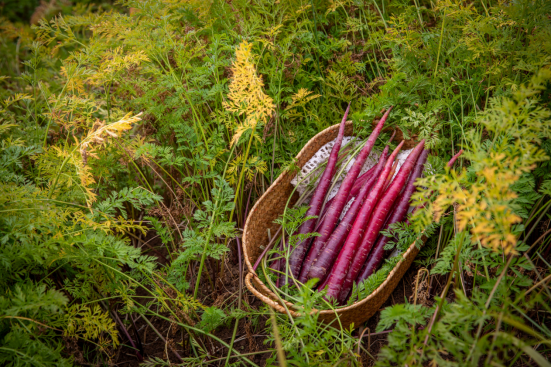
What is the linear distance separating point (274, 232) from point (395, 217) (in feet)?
1.97

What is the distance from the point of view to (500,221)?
82 cm

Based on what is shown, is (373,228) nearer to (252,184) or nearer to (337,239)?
(337,239)

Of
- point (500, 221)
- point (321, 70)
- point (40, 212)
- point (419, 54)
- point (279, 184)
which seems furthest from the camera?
point (321, 70)

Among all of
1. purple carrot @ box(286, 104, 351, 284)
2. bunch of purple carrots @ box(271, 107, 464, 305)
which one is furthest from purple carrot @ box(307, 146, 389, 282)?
purple carrot @ box(286, 104, 351, 284)

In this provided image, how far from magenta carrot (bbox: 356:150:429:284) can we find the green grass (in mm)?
125

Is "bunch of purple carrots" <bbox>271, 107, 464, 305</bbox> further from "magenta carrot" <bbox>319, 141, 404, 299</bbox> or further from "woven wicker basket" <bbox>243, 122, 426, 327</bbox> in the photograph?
"woven wicker basket" <bbox>243, 122, 426, 327</bbox>

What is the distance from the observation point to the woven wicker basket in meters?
1.33

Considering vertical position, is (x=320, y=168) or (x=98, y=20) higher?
(x=98, y=20)

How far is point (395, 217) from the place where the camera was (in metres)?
1.57

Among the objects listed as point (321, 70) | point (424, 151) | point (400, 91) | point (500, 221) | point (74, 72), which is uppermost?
point (74, 72)

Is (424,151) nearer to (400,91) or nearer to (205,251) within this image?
(400,91)

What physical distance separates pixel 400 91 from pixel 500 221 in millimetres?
1023

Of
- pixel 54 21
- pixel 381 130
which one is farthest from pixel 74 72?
pixel 381 130

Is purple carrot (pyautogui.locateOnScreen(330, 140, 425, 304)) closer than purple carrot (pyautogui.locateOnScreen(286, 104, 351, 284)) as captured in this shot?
Yes
